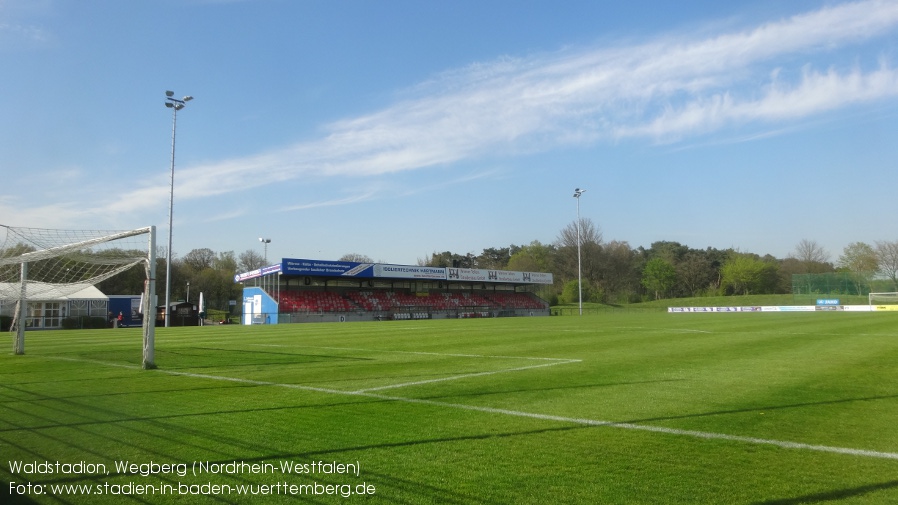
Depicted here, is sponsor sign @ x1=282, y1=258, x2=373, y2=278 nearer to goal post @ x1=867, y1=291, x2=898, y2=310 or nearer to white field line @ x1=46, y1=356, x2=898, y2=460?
white field line @ x1=46, y1=356, x2=898, y2=460

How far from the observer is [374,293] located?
61.4m

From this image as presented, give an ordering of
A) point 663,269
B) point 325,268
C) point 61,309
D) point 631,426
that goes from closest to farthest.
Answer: point 631,426 → point 61,309 → point 325,268 → point 663,269

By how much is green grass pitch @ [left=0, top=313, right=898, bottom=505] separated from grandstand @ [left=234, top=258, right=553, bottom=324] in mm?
40150

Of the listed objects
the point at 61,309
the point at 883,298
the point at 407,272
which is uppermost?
the point at 407,272

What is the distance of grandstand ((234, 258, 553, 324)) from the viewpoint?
52125 mm

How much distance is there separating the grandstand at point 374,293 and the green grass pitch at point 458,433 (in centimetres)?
4015

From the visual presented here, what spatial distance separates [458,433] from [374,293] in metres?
55.9

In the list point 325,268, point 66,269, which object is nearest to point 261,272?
point 325,268

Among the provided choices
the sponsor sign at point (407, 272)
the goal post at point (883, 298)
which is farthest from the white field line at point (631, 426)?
the goal post at point (883, 298)

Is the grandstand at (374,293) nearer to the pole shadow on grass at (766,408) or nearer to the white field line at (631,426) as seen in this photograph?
the white field line at (631,426)

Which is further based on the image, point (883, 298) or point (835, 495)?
point (883, 298)

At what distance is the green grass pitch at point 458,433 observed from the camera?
4.43m

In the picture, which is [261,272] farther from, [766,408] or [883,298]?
[883,298]

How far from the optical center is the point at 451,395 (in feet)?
28.1
